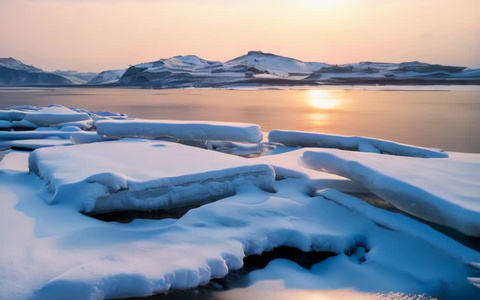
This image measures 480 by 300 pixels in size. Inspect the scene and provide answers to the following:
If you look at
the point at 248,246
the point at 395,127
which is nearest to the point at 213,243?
the point at 248,246

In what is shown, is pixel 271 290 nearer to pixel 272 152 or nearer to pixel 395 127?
pixel 272 152

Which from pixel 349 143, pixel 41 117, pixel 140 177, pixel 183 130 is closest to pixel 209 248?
pixel 140 177

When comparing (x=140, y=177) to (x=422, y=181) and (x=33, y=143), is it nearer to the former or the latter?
(x=422, y=181)

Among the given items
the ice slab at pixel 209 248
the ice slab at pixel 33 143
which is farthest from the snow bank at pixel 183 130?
the ice slab at pixel 209 248

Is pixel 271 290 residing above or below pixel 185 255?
below

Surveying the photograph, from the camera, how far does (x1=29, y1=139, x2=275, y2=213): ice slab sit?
11.5 ft

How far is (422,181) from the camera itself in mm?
3465

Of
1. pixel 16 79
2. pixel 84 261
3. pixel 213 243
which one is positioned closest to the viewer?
pixel 84 261

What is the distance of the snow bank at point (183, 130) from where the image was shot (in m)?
6.12

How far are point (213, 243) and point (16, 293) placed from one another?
119cm

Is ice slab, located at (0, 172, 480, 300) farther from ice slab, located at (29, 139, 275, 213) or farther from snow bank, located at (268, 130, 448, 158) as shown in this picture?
snow bank, located at (268, 130, 448, 158)

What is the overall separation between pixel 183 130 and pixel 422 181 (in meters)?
3.58

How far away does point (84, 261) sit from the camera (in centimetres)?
254

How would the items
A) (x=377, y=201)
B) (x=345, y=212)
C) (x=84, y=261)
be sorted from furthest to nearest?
(x=377, y=201)
(x=345, y=212)
(x=84, y=261)
